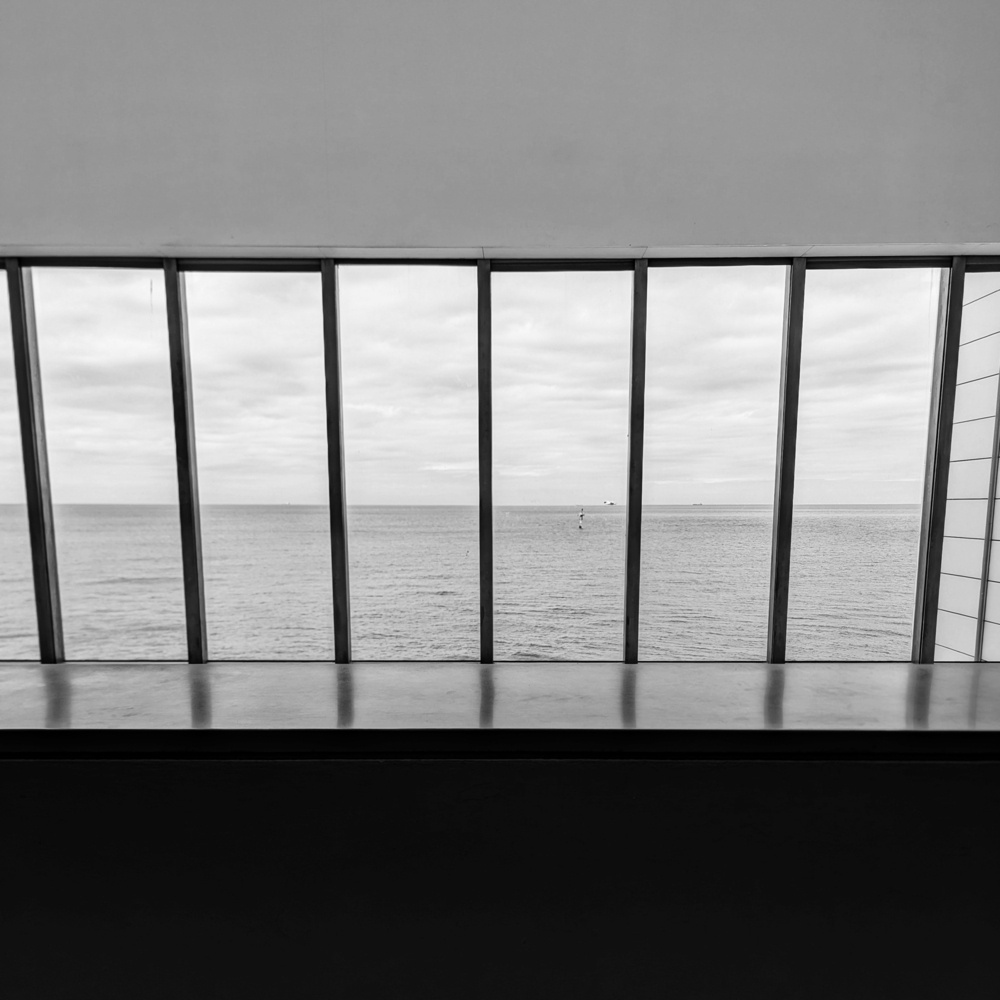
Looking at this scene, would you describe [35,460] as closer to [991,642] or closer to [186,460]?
[186,460]

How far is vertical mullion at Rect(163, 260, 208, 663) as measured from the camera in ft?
9.34

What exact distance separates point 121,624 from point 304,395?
14.3 meters

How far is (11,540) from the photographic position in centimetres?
2334

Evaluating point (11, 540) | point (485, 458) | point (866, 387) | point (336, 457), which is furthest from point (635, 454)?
point (11, 540)

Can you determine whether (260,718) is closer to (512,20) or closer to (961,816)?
(961,816)

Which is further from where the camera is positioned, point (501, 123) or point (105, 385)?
point (105, 385)

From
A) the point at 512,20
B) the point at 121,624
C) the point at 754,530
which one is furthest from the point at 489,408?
the point at 754,530

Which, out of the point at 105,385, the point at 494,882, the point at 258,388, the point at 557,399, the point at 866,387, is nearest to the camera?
the point at 494,882

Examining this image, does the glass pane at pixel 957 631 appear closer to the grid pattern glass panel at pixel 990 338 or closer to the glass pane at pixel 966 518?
the grid pattern glass panel at pixel 990 338

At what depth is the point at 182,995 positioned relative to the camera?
73 centimetres

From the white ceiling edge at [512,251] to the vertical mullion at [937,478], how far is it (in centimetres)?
33

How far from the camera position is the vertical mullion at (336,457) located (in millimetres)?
2873

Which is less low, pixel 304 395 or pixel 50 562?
pixel 304 395

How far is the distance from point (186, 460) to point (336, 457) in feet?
2.48
